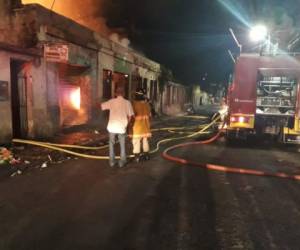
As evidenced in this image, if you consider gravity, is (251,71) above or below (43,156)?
above

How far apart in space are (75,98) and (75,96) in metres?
0.10

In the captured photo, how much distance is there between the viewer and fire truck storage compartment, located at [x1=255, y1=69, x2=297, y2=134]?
10.4 meters

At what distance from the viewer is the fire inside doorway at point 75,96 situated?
14.2 m

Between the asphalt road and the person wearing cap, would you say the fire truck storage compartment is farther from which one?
the person wearing cap

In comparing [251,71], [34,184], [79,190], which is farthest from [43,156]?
[251,71]

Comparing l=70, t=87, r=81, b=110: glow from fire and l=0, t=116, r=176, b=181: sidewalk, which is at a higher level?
l=70, t=87, r=81, b=110: glow from fire

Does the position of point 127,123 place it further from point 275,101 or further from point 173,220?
point 275,101

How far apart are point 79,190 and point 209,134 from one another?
906 centimetres

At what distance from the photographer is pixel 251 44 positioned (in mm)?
13242

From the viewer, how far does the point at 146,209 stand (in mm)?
4535

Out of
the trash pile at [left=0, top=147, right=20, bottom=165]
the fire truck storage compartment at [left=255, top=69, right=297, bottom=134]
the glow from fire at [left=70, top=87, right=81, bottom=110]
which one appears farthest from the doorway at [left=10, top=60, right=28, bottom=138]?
the fire truck storage compartment at [left=255, top=69, right=297, bottom=134]

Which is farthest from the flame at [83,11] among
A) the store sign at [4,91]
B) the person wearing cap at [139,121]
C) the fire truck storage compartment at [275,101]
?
the person wearing cap at [139,121]

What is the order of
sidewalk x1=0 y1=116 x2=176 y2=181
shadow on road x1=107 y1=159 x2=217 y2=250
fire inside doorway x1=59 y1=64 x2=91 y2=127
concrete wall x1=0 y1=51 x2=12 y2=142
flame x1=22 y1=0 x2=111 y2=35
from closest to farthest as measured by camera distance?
1. shadow on road x1=107 y1=159 x2=217 y2=250
2. sidewalk x1=0 y1=116 x2=176 y2=181
3. concrete wall x1=0 y1=51 x2=12 y2=142
4. fire inside doorway x1=59 y1=64 x2=91 y2=127
5. flame x1=22 y1=0 x2=111 y2=35

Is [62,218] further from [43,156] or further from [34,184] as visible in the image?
[43,156]
